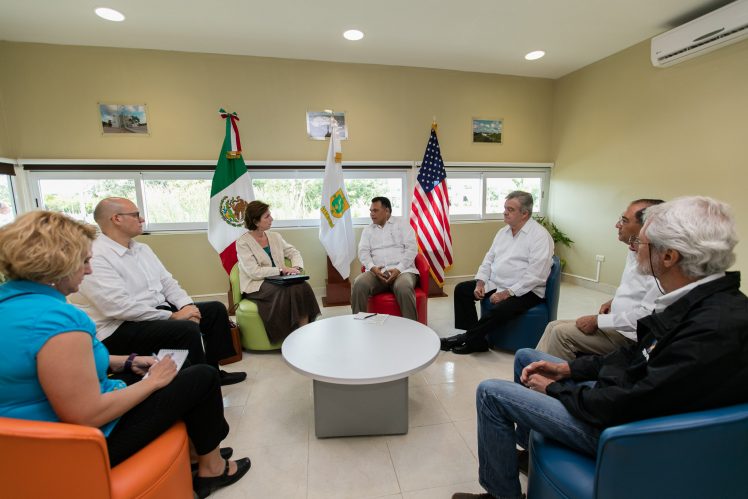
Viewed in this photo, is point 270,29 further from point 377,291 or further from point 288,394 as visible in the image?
point 288,394

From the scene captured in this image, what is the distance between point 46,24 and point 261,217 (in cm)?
270

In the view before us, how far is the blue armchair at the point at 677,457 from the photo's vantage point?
799 millimetres

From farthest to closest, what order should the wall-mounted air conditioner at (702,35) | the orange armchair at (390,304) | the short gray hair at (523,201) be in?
the orange armchair at (390,304), the wall-mounted air conditioner at (702,35), the short gray hair at (523,201)

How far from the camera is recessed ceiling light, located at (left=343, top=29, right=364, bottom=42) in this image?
10.9 ft

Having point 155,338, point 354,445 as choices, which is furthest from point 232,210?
point 354,445

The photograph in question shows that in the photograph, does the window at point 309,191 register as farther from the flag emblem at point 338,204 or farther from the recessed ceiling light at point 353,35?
the recessed ceiling light at point 353,35

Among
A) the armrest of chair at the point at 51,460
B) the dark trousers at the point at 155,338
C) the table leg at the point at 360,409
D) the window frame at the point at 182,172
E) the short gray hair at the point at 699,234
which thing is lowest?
the table leg at the point at 360,409

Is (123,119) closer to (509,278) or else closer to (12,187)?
(12,187)

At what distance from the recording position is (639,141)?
12.4 feet

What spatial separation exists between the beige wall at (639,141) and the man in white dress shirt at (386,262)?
275 cm

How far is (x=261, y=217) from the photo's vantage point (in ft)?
9.65

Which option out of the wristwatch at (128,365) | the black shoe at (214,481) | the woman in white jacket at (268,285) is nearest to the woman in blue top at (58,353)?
the wristwatch at (128,365)

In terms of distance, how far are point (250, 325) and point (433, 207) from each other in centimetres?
238

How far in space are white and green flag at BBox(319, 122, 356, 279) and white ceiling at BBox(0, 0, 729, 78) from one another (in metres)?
1.03
